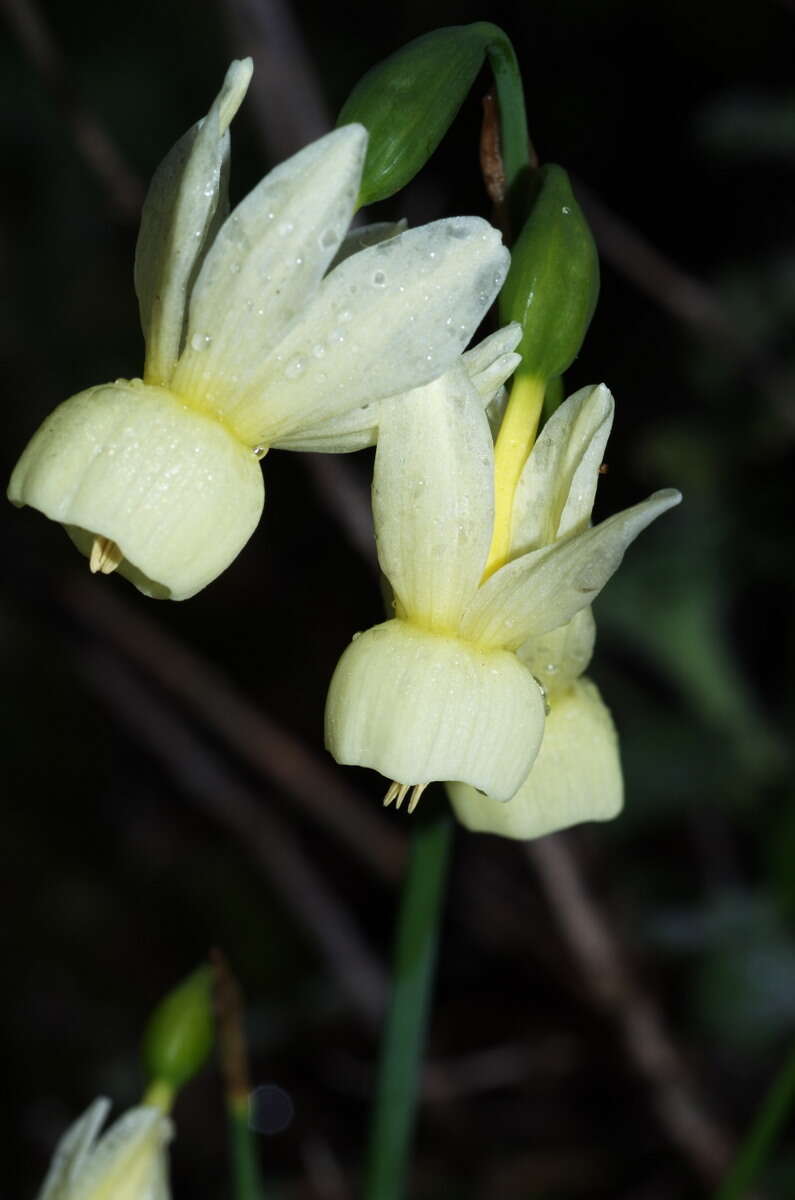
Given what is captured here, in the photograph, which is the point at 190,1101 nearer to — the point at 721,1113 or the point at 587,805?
the point at 721,1113

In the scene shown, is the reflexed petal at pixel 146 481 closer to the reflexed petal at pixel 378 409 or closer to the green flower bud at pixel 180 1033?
the reflexed petal at pixel 378 409

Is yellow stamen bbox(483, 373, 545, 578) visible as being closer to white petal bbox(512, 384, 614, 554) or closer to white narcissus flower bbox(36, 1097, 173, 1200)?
white petal bbox(512, 384, 614, 554)

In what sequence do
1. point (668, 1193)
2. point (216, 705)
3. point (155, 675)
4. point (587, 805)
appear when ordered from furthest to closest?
point (155, 675) → point (216, 705) → point (668, 1193) → point (587, 805)

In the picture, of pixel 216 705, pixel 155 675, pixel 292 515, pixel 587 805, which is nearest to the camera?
pixel 587 805

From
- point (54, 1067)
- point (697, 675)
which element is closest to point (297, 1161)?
point (54, 1067)

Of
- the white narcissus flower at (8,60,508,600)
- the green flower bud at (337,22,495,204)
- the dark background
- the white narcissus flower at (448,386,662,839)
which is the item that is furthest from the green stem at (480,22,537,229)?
the dark background

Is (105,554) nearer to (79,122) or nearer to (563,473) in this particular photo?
(563,473)

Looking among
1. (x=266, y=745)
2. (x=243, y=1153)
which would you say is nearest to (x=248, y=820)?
(x=266, y=745)
